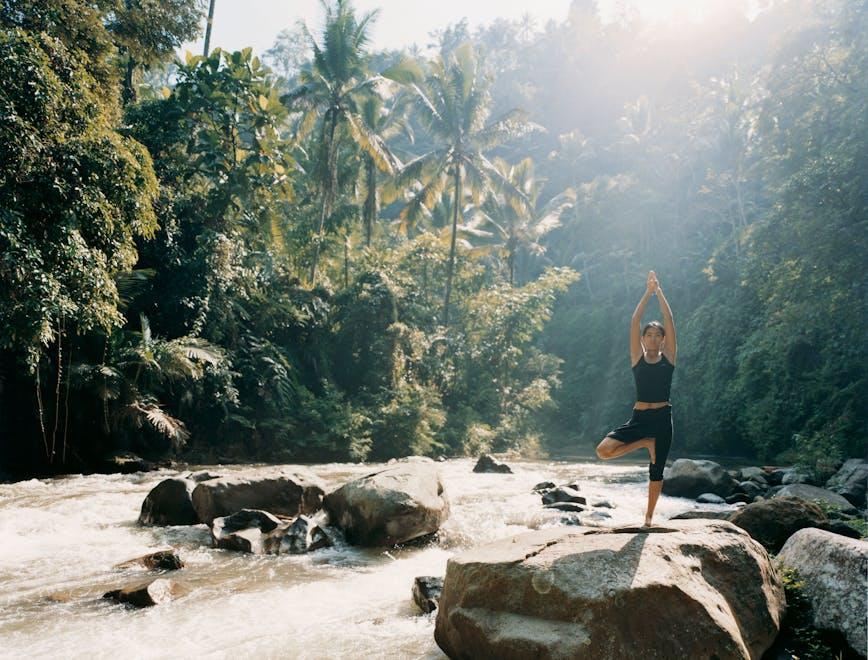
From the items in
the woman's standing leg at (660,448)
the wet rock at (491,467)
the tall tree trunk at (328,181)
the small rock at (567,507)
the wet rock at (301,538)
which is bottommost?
the wet rock at (491,467)

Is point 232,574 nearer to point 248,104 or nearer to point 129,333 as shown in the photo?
point 129,333

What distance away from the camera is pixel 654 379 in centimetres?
512

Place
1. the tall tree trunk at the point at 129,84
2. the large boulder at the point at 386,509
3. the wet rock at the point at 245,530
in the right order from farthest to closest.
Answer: the tall tree trunk at the point at 129,84 < the large boulder at the point at 386,509 < the wet rock at the point at 245,530

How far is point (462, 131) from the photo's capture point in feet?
84.4

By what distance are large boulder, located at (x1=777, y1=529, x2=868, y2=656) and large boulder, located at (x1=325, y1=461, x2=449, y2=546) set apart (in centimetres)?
374

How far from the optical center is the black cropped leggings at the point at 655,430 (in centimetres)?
513

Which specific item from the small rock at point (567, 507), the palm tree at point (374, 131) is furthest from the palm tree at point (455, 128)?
the small rock at point (567, 507)

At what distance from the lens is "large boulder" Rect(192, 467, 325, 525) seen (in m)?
7.79

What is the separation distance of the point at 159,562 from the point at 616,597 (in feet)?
14.2

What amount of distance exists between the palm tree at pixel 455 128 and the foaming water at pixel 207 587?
713 inches

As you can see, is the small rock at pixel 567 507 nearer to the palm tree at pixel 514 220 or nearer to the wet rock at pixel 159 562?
the wet rock at pixel 159 562

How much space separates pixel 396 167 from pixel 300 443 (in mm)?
13212

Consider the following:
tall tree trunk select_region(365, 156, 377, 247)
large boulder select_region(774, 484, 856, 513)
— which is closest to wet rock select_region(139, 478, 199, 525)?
large boulder select_region(774, 484, 856, 513)

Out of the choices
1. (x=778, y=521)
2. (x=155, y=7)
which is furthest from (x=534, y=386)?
(x=778, y=521)
